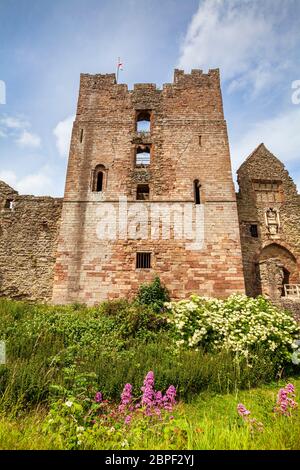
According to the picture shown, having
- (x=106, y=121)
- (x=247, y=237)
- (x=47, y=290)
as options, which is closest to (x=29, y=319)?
(x=47, y=290)

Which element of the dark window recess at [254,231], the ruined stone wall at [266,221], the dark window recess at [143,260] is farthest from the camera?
the dark window recess at [254,231]

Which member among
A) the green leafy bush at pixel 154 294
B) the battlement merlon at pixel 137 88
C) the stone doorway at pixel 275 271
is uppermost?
the battlement merlon at pixel 137 88

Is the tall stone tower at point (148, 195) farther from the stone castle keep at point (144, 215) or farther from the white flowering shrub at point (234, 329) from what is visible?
the white flowering shrub at point (234, 329)

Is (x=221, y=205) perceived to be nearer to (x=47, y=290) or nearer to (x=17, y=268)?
(x=47, y=290)

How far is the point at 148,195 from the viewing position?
45.3 ft

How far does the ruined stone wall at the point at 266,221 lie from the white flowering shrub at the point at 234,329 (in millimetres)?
6398

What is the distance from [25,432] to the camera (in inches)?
118

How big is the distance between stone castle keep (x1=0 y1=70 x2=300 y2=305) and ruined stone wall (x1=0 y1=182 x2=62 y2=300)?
49mm

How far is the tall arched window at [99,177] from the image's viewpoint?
13518 millimetres

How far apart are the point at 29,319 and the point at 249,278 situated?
442 inches

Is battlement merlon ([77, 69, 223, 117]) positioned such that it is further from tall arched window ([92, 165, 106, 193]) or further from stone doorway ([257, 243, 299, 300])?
stone doorway ([257, 243, 299, 300])

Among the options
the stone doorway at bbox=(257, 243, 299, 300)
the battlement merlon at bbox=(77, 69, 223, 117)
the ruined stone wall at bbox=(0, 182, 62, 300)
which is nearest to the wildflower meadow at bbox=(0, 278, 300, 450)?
the ruined stone wall at bbox=(0, 182, 62, 300)

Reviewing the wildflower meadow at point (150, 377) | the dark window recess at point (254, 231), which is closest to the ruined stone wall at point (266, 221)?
the dark window recess at point (254, 231)

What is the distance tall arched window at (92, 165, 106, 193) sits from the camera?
44.4ft
